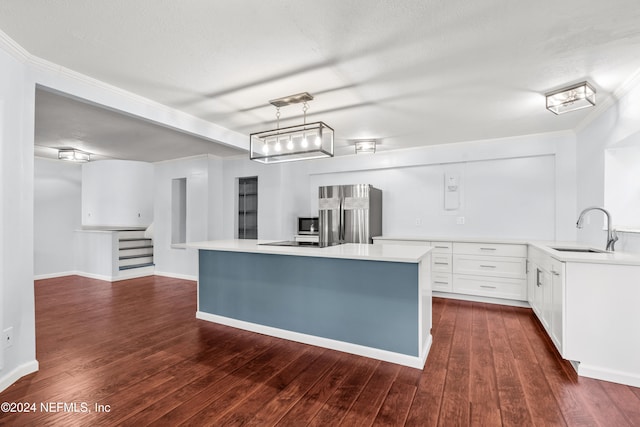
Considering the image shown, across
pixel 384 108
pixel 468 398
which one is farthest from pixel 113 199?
pixel 468 398

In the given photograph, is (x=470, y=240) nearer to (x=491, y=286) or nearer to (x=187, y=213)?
(x=491, y=286)

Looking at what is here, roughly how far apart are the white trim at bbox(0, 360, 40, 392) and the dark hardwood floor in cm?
6

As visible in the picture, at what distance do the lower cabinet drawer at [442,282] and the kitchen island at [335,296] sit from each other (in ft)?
5.93

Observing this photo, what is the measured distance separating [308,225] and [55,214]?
17.9 ft

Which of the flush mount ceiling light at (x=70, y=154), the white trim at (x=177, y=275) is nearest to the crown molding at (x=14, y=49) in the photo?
the flush mount ceiling light at (x=70, y=154)

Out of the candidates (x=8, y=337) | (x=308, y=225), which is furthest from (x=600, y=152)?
(x=8, y=337)

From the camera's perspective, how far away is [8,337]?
221 centimetres

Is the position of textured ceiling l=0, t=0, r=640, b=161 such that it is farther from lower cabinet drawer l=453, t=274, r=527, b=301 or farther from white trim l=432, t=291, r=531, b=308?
white trim l=432, t=291, r=531, b=308

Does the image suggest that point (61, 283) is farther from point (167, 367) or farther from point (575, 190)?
point (575, 190)

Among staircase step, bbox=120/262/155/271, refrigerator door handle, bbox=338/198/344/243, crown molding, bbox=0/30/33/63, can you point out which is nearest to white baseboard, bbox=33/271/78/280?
staircase step, bbox=120/262/155/271

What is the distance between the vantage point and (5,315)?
218cm

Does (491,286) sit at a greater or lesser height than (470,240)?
lesser

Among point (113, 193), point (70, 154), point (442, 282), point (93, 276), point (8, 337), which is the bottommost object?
point (93, 276)

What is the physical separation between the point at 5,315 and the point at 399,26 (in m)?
3.41
